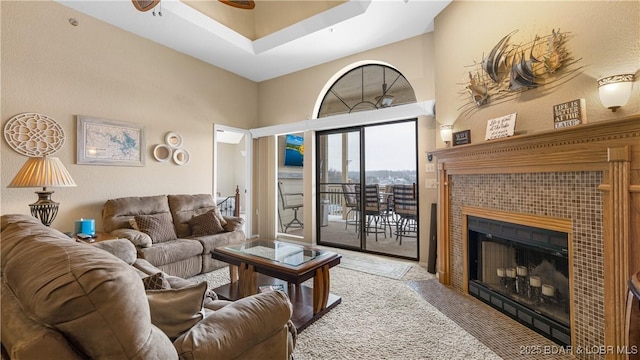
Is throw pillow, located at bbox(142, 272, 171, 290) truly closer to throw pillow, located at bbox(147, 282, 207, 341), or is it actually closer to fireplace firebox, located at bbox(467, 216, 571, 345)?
throw pillow, located at bbox(147, 282, 207, 341)

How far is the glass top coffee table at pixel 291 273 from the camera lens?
228 cm

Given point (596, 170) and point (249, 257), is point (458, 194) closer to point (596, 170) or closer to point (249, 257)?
point (596, 170)

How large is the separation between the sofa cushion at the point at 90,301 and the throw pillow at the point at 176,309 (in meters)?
0.24

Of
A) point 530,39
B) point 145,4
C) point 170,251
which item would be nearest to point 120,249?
point 170,251

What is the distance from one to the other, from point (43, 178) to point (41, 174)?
0.04m

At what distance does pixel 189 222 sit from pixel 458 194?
3533mm

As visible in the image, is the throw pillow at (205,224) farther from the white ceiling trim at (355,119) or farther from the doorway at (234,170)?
the white ceiling trim at (355,119)

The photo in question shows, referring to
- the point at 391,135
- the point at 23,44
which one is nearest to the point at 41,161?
the point at 23,44

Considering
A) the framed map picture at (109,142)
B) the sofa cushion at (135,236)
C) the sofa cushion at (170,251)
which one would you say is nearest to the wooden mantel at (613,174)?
the sofa cushion at (170,251)

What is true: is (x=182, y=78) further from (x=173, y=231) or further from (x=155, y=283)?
(x=155, y=283)

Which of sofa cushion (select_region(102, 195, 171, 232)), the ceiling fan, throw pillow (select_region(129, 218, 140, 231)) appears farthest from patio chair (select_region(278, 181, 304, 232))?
the ceiling fan

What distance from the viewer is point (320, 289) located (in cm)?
238

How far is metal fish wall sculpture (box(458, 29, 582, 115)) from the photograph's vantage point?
205 centimetres

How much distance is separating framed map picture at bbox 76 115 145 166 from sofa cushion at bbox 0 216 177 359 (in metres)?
3.20
